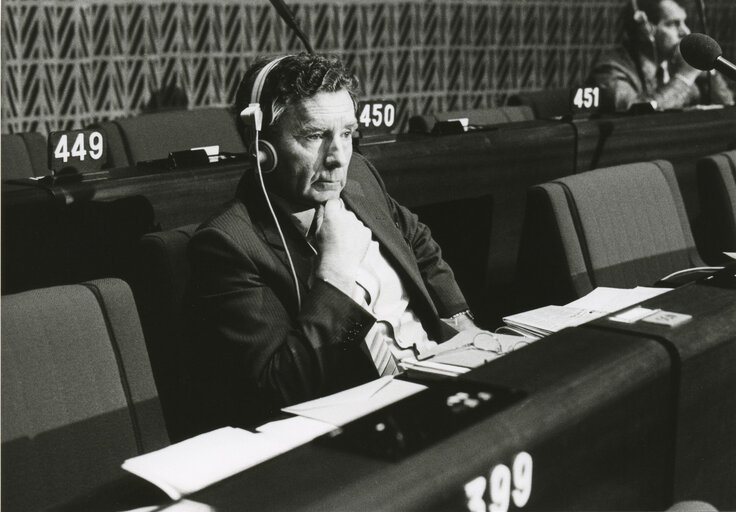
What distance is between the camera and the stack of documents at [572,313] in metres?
1.50

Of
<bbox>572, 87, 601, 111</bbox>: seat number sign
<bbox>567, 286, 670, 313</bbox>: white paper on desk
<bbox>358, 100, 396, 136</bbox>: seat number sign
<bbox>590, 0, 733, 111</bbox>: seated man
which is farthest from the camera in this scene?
<bbox>590, 0, 733, 111</bbox>: seated man

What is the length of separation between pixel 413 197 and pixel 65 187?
1.07m

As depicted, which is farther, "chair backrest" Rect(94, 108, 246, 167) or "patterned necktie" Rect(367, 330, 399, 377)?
"chair backrest" Rect(94, 108, 246, 167)

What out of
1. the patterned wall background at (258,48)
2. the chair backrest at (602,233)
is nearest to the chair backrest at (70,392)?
the chair backrest at (602,233)

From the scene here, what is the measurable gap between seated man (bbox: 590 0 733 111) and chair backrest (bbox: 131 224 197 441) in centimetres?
292

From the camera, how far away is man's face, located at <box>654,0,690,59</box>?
4.34m

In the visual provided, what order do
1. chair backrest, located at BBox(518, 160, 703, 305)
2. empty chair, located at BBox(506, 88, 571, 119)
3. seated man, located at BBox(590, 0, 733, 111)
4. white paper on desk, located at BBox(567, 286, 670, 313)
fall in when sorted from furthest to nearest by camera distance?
empty chair, located at BBox(506, 88, 571, 119) → seated man, located at BBox(590, 0, 733, 111) → chair backrest, located at BBox(518, 160, 703, 305) → white paper on desk, located at BBox(567, 286, 670, 313)

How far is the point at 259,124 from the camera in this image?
1.69 m

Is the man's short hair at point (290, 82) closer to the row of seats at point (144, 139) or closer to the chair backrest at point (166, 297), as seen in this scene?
the chair backrest at point (166, 297)

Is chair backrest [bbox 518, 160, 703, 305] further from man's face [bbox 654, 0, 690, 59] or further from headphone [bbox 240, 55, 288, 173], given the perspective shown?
man's face [bbox 654, 0, 690, 59]

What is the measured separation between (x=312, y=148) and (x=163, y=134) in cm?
174

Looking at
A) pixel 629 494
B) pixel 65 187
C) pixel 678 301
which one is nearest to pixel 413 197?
pixel 65 187

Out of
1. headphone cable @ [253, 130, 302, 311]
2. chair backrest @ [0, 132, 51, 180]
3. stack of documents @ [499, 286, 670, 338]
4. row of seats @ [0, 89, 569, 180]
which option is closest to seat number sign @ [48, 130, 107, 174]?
row of seats @ [0, 89, 569, 180]

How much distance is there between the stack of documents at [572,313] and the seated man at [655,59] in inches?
108
